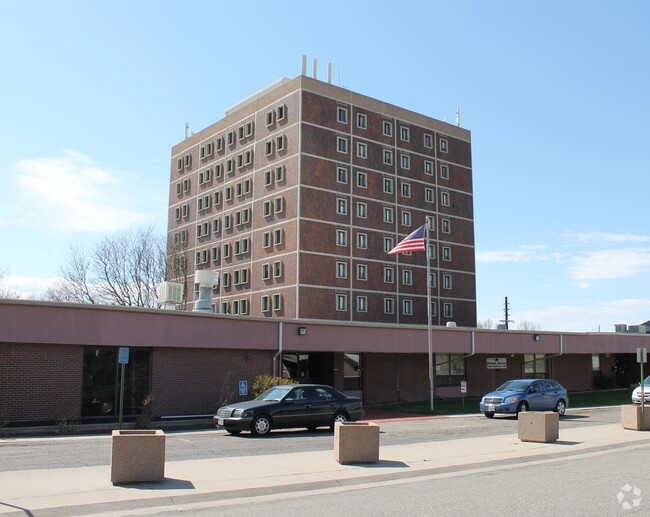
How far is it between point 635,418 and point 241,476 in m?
15.6

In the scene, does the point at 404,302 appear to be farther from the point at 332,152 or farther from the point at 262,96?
the point at 262,96

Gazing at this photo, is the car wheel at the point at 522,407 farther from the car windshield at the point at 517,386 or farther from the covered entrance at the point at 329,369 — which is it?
the covered entrance at the point at 329,369

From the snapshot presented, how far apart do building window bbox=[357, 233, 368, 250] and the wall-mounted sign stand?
71.3ft

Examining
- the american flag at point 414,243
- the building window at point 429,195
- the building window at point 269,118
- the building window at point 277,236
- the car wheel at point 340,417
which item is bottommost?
the car wheel at point 340,417

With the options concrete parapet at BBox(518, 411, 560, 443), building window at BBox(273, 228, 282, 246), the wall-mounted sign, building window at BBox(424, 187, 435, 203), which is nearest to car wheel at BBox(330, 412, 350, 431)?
concrete parapet at BBox(518, 411, 560, 443)

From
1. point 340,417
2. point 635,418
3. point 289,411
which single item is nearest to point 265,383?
point 340,417

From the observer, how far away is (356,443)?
14.6 m

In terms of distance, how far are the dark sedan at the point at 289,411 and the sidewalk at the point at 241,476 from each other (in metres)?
4.46

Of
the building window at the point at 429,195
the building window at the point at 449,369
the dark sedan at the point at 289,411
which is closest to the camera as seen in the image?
the dark sedan at the point at 289,411

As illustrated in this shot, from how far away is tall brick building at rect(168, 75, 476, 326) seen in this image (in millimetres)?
60188

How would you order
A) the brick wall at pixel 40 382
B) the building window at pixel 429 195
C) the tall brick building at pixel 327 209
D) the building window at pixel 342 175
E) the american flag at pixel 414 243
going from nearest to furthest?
the brick wall at pixel 40 382 → the american flag at pixel 414 243 → the tall brick building at pixel 327 209 → the building window at pixel 342 175 → the building window at pixel 429 195

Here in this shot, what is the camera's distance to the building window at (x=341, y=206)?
204 feet

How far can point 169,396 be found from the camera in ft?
90.4

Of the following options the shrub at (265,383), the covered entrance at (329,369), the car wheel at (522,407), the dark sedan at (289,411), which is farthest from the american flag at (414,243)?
the dark sedan at (289,411)
